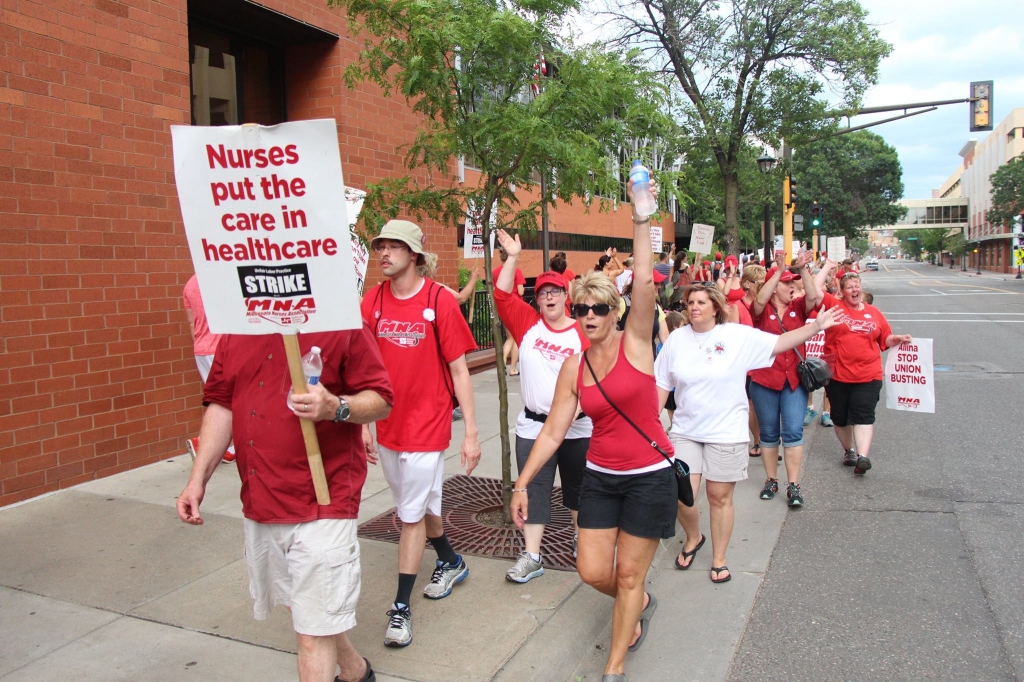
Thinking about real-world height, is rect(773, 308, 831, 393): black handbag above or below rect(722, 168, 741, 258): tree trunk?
below

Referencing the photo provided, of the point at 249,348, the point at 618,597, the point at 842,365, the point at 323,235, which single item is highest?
the point at 323,235

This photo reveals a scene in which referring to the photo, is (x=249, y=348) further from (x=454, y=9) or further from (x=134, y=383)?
(x=134, y=383)

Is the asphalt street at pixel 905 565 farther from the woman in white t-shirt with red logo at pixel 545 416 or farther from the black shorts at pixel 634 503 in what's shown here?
the woman in white t-shirt with red logo at pixel 545 416

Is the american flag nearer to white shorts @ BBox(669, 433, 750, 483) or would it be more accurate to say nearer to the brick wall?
white shorts @ BBox(669, 433, 750, 483)

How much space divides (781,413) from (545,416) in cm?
266

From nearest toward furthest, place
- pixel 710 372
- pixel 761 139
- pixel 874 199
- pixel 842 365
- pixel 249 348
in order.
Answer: pixel 249 348 < pixel 710 372 < pixel 842 365 < pixel 761 139 < pixel 874 199

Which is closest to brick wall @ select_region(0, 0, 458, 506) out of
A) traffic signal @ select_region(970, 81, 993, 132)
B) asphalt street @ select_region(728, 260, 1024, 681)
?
asphalt street @ select_region(728, 260, 1024, 681)

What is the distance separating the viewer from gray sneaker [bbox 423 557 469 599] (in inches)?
176

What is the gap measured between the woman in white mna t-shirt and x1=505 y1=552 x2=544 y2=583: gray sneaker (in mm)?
1109

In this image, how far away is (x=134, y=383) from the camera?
695 cm

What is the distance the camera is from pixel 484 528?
563 cm

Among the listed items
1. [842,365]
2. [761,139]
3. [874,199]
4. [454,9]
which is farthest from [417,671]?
[874,199]

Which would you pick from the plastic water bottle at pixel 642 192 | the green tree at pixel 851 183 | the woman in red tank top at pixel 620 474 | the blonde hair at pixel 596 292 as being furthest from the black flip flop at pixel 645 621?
the green tree at pixel 851 183

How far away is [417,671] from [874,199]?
196 ft
